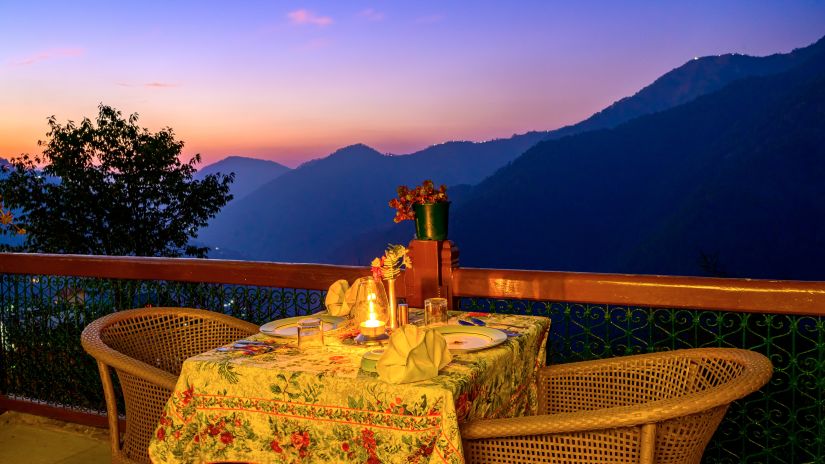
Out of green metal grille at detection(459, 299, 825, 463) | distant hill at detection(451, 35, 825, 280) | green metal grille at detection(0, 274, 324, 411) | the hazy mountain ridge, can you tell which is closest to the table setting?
green metal grille at detection(459, 299, 825, 463)

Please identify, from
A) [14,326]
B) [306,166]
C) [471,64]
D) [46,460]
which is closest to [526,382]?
[46,460]

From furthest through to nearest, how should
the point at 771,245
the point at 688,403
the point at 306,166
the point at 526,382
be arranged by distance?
1. the point at 306,166
2. the point at 771,245
3. the point at 526,382
4. the point at 688,403

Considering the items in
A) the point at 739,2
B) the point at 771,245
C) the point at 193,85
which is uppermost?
the point at 739,2

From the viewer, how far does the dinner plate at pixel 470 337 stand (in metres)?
2.02

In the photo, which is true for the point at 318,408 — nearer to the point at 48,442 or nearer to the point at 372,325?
the point at 372,325

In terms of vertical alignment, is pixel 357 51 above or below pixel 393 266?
above

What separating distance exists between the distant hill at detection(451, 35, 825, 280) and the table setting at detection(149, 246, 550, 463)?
1440 inches

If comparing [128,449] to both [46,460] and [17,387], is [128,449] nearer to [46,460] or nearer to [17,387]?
[46,460]

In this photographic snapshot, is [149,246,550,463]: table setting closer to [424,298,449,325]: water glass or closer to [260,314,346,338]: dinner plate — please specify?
[260,314,346,338]: dinner plate

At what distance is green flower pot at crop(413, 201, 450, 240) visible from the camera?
278cm

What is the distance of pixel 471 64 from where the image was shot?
27078 millimetres

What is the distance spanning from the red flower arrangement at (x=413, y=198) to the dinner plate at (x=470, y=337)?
2.18ft

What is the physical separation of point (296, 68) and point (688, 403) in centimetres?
1895

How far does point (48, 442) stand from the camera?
3.75 m
